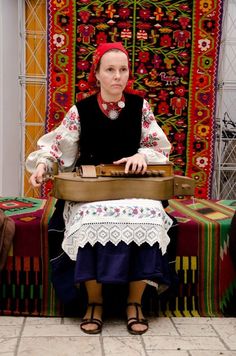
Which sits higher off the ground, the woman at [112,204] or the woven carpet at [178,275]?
the woman at [112,204]

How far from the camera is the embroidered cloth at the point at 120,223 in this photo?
2.17 meters

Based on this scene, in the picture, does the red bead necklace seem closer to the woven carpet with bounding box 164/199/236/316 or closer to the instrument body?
the instrument body

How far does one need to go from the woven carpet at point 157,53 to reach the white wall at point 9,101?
363 mm

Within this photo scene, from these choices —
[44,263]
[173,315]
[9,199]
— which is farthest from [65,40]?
[173,315]

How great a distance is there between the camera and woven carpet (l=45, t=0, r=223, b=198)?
4.01 metres

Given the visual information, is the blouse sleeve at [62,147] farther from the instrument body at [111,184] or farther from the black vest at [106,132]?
the instrument body at [111,184]

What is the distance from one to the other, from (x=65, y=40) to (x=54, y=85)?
0.35 meters

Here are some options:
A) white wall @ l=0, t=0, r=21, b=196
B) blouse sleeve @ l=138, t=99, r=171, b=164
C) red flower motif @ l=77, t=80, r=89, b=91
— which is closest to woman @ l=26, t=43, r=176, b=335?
blouse sleeve @ l=138, t=99, r=171, b=164

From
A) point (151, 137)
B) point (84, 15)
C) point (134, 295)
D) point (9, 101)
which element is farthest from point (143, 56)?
point (134, 295)

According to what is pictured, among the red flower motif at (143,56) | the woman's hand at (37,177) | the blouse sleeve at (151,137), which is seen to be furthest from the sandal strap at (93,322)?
the red flower motif at (143,56)

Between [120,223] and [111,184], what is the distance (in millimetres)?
181

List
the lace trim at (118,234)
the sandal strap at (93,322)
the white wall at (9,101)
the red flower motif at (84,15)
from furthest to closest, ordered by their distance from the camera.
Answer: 1. the white wall at (9,101)
2. the red flower motif at (84,15)
3. the sandal strap at (93,322)
4. the lace trim at (118,234)

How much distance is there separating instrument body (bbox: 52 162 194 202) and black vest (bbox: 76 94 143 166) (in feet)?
0.58

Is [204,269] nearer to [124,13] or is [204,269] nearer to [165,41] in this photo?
[165,41]
